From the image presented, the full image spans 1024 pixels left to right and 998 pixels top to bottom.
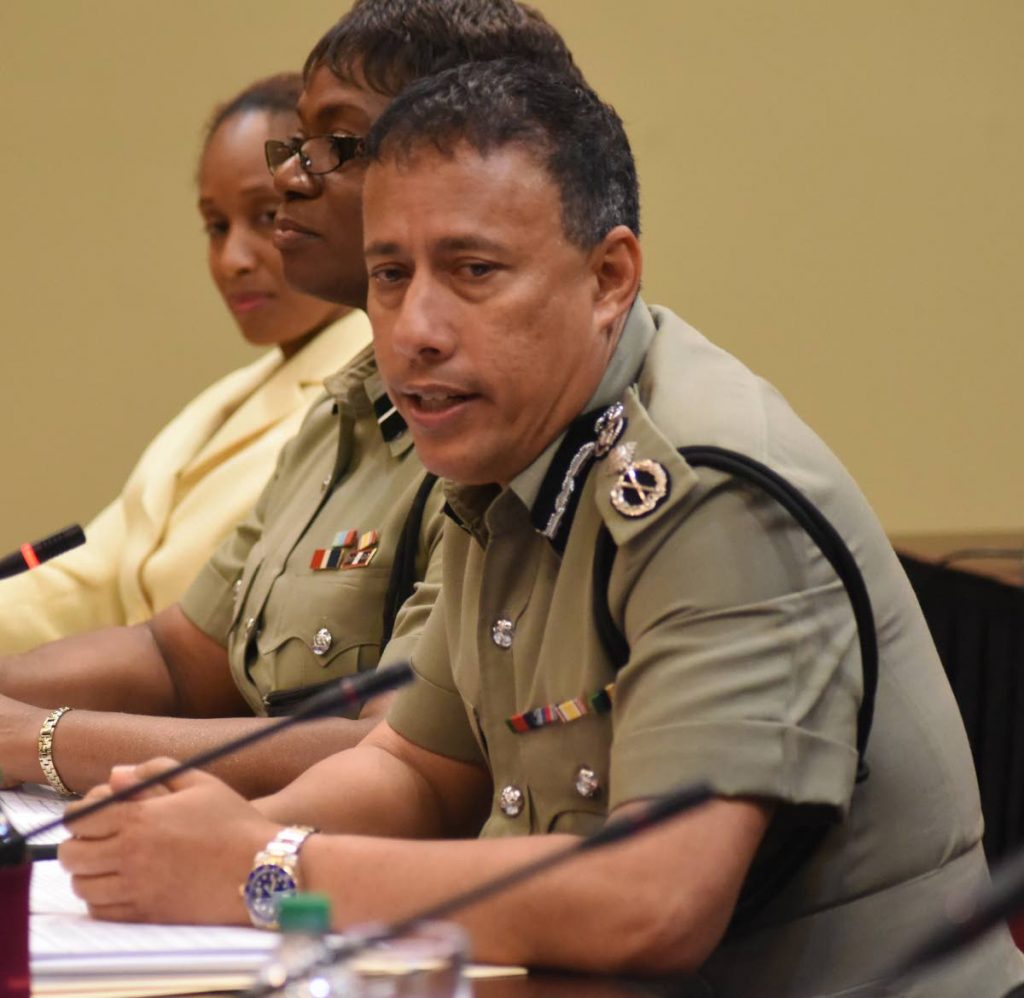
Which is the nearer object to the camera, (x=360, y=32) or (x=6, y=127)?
(x=360, y=32)

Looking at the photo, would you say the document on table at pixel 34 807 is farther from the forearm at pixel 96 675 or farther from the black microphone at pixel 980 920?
the black microphone at pixel 980 920

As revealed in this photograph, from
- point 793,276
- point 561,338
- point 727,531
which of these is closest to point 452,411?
point 561,338

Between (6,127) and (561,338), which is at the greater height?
(6,127)

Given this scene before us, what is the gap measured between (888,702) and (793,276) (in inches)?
88.2

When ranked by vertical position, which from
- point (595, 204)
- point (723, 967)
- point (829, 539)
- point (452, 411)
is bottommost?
point (723, 967)

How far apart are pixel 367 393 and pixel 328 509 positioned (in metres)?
0.15

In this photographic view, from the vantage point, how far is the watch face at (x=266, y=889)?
126 cm

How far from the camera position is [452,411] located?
4.53 ft

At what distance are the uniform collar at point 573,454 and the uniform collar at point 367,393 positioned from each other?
22.7 inches

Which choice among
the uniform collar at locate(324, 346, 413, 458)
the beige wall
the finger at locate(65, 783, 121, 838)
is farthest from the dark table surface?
the beige wall

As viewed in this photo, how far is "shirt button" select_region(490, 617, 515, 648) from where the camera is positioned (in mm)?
1422

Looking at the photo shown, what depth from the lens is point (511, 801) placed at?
142 centimetres

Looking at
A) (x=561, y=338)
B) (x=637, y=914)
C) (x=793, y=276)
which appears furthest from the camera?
(x=793, y=276)

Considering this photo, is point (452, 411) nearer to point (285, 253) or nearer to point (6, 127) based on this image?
point (285, 253)
